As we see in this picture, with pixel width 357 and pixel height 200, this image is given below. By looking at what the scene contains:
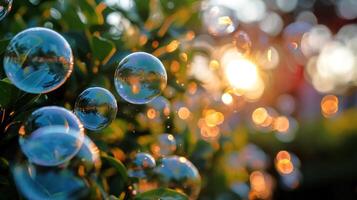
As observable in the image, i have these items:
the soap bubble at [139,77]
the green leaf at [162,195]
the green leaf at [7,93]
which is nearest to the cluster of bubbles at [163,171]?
the soap bubble at [139,77]

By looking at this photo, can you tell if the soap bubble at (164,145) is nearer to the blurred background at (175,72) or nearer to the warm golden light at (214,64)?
the blurred background at (175,72)

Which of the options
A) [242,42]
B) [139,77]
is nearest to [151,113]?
[139,77]

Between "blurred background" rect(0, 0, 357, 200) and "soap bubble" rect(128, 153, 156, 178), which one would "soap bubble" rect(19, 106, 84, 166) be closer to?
"blurred background" rect(0, 0, 357, 200)

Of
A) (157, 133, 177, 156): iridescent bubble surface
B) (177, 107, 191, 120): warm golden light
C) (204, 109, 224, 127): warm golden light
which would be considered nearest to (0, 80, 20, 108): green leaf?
(157, 133, 177, 156): iridescent bubble surface

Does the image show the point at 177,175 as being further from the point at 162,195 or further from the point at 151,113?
the point at 162,195

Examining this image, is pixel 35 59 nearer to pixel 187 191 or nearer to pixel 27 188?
pixel 27 188

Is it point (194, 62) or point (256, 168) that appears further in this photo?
point (256, 168)

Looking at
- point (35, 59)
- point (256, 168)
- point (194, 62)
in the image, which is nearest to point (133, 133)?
point (194, 62)
